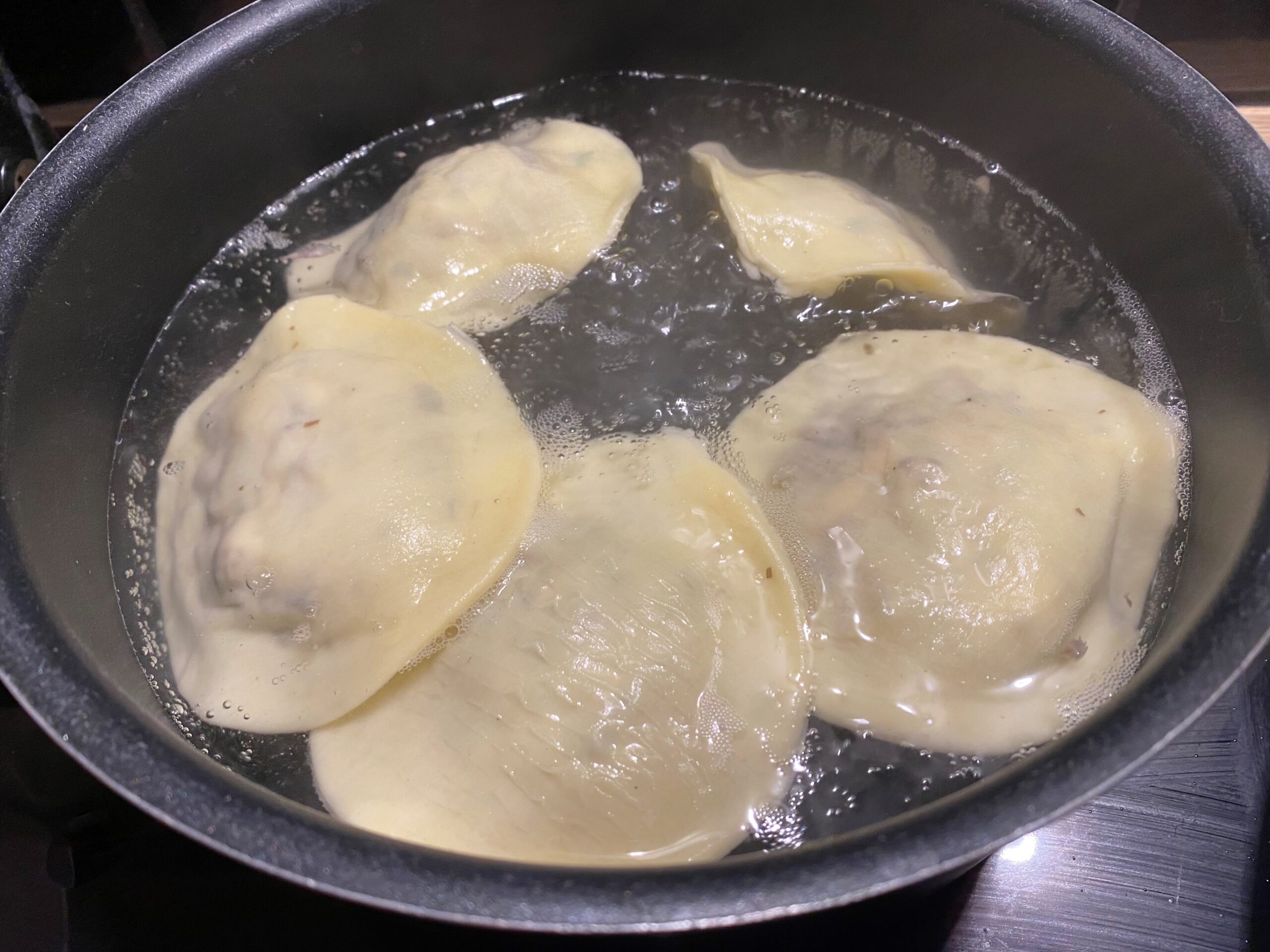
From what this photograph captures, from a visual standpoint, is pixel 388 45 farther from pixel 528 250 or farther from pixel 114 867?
pixel 114 867

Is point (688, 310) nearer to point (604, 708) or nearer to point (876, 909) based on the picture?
point (604, 708)

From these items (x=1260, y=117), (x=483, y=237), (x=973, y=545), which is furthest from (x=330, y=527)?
(x=1260, y=117)

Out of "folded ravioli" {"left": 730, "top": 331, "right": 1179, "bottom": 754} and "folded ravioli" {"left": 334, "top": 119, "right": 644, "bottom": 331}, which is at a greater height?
"folded ravioli" {"left": 334, "top": 119, "right": 644, "bottom": 331}

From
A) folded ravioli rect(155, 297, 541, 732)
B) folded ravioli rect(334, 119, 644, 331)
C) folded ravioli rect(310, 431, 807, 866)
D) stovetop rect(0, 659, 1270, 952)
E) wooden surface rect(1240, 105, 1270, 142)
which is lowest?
stovetop rect(0, 659, 1270, 952)

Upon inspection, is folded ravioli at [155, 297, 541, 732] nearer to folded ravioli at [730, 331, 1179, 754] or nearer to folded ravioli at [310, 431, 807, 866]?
folded ravioli at [310, 431, 807, 866]

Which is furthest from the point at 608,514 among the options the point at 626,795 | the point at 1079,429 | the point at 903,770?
the point at 1079,429

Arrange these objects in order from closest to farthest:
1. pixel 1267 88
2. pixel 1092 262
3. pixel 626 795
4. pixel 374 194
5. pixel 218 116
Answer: pixel 626 795
pixel 218 116
pixel 1092 262
pixel 374 194
pixel 1267 88

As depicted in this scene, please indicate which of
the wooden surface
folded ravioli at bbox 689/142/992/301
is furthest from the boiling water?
the wooden surface
